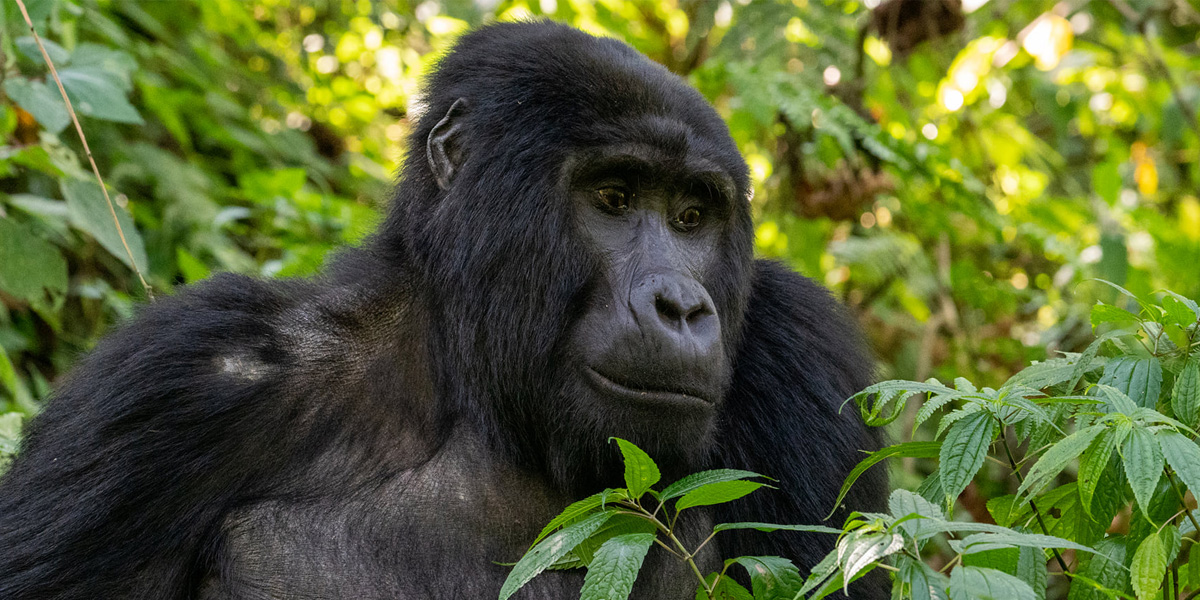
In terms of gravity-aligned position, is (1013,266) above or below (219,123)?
below

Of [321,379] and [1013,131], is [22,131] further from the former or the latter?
[1013,131]

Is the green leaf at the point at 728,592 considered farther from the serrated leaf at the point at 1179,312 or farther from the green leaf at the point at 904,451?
the serrated leaf at the point at 1179,312

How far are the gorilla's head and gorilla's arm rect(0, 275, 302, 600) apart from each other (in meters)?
0.50

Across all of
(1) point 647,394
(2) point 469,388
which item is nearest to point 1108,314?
(1) point 647,394

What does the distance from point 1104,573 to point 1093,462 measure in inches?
11.4

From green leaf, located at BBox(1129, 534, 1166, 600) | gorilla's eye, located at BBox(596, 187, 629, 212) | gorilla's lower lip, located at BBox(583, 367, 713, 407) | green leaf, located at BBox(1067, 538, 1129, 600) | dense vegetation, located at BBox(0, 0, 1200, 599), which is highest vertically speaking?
gorilla's eye, located at BBox(596, 187, 629, 212)

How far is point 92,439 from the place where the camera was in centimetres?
243

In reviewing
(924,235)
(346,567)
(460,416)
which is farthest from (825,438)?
(924,235)

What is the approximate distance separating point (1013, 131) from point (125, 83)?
4882 millimetres

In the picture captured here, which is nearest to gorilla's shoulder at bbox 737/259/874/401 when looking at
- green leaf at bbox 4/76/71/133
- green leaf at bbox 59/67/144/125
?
green leaf at bbox 59/67/144/125

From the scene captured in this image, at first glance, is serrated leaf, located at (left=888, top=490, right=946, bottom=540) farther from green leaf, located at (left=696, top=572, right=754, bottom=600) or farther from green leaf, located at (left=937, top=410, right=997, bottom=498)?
green leaf, located at (left=696, top=572, right=754, bottom=600)

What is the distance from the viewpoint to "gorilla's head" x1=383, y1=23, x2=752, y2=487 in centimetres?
239

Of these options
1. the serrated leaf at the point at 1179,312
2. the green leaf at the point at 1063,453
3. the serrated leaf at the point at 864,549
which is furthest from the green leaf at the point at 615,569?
the serrated leaf at the point at 1179,312

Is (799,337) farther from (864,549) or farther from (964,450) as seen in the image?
(864,549)
